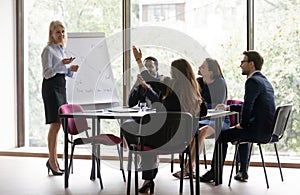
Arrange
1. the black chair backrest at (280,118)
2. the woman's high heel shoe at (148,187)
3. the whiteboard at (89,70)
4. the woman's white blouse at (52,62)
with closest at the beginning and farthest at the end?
the woman's high heel shoe at (148,187) → the black chair backrest at (280,118) → the woman's white blouse at (52,62) → the whiteboard at (89,70)

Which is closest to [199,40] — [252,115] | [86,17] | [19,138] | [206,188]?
[86,17]

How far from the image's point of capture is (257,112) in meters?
5.20

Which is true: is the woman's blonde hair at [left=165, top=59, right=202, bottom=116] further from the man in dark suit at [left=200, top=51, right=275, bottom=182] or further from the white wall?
the white wall

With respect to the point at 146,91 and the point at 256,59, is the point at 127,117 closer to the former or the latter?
the point at 146,91

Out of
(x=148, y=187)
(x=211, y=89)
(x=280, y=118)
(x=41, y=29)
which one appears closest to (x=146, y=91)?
(x=211, y=89)

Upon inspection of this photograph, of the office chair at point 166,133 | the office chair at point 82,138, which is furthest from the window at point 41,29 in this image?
the office chair at point 166,133

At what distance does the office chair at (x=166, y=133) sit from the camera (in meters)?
4.35

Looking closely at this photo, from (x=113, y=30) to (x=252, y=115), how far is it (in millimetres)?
2925

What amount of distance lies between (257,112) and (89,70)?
2.62m

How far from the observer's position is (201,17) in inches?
280

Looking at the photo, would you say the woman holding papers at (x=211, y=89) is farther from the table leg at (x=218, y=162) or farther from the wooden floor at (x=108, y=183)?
the wooden floor at (x=108, y=183)

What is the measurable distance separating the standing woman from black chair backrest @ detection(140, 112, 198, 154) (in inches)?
66.8

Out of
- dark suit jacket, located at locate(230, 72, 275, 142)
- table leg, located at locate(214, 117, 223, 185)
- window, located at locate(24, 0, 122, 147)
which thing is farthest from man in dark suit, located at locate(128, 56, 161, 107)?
window, located at locate(24, 0, 122, 147)

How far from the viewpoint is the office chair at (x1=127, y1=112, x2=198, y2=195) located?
435 cm
